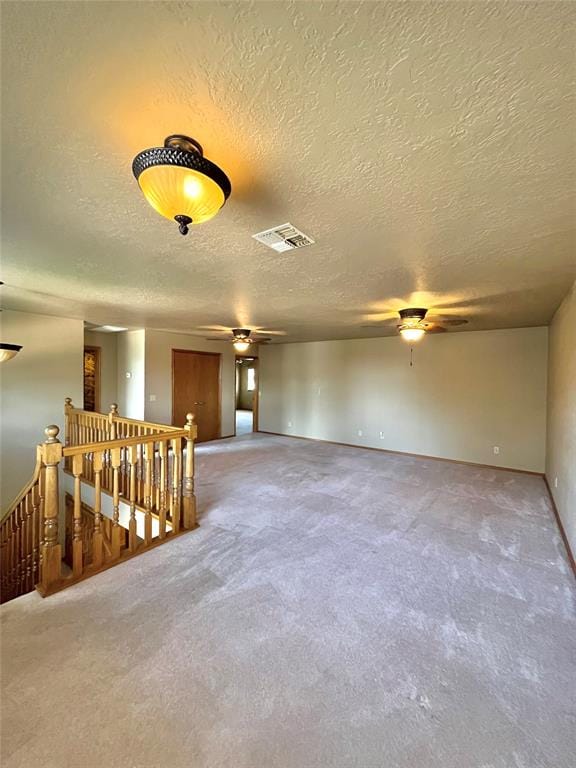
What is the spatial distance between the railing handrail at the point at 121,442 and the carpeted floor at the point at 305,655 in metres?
0.90

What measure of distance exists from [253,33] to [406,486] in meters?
4.61

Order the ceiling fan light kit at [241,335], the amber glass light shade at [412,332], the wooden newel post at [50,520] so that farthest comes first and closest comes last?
the ceiling fan light kit at [241,335], the amber glass light shade at [412,332], the wooden newel post at [50,520]

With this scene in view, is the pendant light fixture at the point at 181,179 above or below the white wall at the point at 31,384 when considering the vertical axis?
above

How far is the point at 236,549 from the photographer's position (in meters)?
2.66

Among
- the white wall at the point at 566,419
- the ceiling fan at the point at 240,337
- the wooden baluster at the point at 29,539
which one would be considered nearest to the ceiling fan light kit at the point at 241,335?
the ceiling fan at the point at 240,337

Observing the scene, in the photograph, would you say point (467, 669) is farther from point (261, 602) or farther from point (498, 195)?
point (498, 195)

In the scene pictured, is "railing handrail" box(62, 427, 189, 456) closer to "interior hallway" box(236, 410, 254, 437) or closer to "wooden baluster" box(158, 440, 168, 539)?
"wooden baluster" box(158, 440, 168, 539)

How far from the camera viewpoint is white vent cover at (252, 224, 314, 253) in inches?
76.2

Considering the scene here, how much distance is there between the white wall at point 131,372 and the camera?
20.5 feet

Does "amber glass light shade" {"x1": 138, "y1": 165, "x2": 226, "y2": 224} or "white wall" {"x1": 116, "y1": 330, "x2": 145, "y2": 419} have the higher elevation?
"amber glass light shade" {"x1": 138, "y1": 165, "x2": 226, "y2": 224}

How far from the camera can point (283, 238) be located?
2.04 meters

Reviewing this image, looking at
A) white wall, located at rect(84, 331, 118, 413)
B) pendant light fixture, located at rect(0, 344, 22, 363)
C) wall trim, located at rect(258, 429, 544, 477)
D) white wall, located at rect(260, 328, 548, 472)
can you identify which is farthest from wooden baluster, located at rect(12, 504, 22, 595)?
white wall, located at rect(260, 328, 548, 472)

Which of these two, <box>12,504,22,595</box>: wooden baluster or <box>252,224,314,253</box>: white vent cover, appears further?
<box>12,504,22,595</box>: wooden baluster

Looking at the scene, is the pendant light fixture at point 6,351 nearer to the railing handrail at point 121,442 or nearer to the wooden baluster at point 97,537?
the railing handrail at point 121,442
